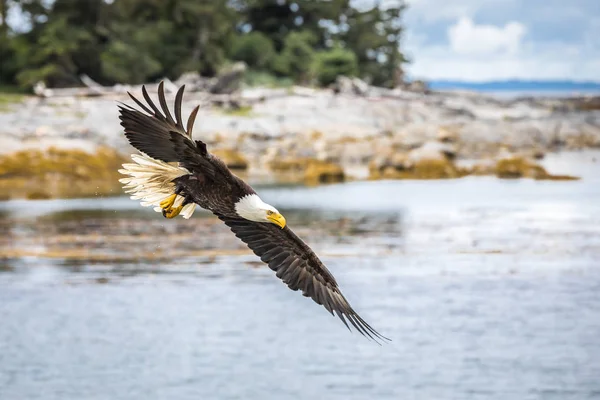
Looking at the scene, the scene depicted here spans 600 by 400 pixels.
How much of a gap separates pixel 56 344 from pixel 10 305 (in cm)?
176

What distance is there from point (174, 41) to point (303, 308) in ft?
62.5

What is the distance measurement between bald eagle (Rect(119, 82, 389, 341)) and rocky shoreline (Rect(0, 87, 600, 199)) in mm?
14145

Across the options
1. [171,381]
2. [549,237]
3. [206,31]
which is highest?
[206,31]

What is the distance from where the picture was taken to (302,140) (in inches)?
1038

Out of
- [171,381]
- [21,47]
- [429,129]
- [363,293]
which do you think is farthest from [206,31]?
[171,381]

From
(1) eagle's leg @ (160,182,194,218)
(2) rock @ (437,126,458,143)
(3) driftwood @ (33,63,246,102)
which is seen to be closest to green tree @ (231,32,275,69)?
(3) driftwood @ (33,63,246,102)

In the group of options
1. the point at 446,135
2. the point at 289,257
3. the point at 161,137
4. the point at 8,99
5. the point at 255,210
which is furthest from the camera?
the point at 446,135

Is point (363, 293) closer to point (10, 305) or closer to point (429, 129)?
point (10, 305)

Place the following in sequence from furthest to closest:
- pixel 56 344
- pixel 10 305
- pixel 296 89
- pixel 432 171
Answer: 1. pixel 296 89
2. pixel 432 171
3. pixel 10 305
4. pixel 56 344

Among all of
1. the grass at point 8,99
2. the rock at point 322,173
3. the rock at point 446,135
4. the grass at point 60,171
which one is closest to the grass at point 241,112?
the rock at point 322,173

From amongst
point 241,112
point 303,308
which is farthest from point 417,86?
point 303,308

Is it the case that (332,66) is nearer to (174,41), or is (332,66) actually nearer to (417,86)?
(174,41)

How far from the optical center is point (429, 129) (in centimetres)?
2791

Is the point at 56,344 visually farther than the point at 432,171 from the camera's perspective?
No
